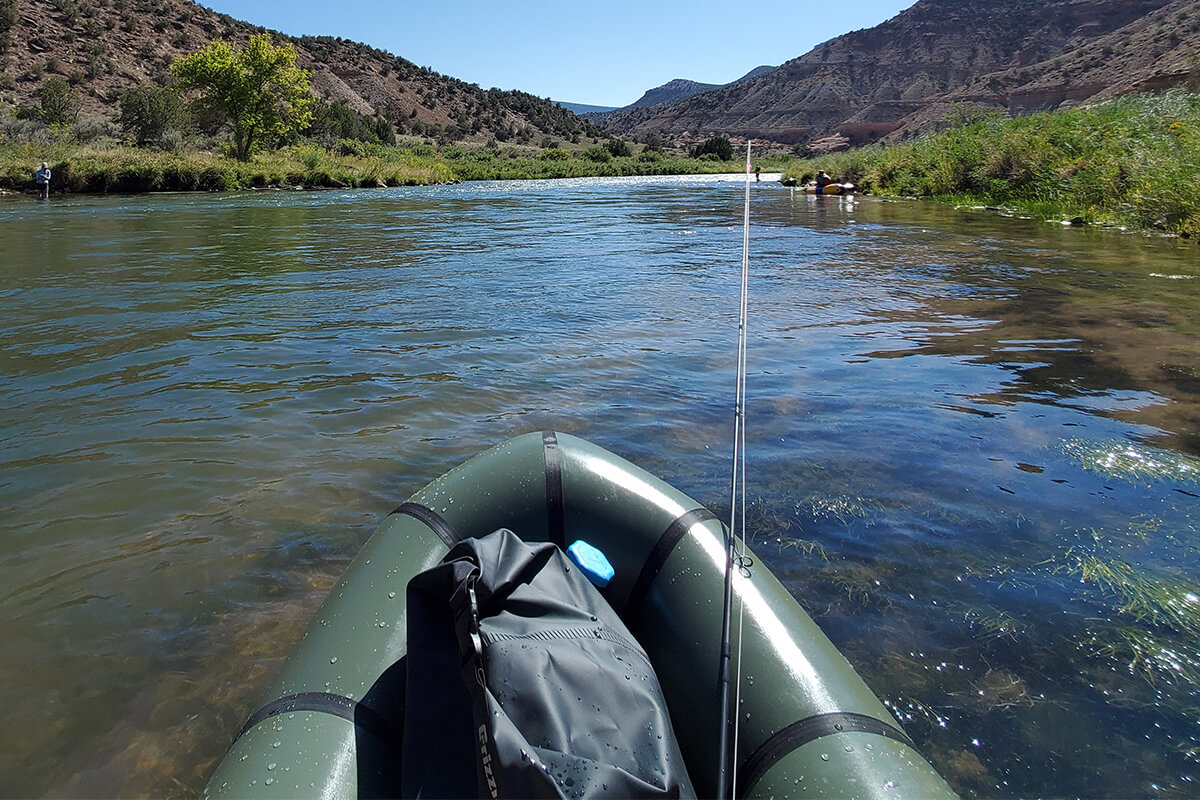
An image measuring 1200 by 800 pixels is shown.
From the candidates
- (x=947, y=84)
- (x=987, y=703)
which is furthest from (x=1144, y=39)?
(x=987, y=703)

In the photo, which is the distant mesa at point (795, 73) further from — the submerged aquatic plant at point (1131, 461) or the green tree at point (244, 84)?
the submerged aquatic plant at point (1131, 461)

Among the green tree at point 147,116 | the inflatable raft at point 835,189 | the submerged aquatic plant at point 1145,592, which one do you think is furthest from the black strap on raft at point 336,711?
the green tree at point 147,116

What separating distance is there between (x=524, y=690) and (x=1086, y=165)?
16.2 m

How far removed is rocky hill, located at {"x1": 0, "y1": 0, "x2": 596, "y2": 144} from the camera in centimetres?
4000

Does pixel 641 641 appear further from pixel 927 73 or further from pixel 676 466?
pixel 927 73

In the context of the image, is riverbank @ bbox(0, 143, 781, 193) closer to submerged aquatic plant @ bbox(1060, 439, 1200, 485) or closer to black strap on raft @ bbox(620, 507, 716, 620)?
black strap on raft @ bbox(620, 507, 716, 620)

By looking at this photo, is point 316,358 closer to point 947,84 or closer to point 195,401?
point 195,401

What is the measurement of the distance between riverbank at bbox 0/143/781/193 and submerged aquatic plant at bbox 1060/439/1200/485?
28426 mm

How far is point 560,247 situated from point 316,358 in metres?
7.61

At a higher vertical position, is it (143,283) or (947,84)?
(947,84)

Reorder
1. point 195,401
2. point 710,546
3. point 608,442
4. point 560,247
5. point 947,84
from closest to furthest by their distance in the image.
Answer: point 710,546, point 608,442, point 195,401, point 560,247, point 947,84

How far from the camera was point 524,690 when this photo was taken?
52.0 inches

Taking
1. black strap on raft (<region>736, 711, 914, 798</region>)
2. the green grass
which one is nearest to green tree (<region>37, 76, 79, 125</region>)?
the green grass

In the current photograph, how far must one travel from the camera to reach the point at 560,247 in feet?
41.6
